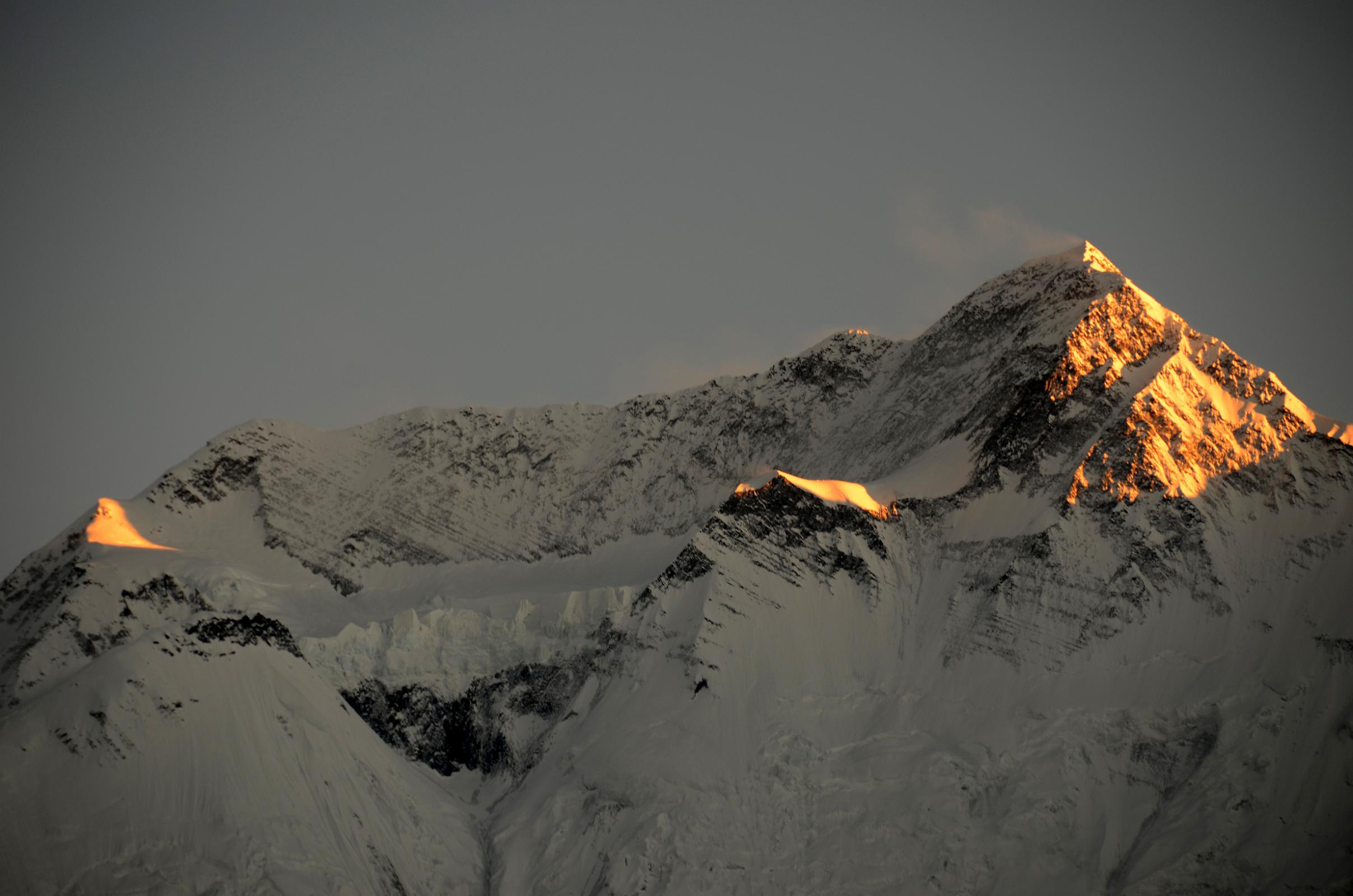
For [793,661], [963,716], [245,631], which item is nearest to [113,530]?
[245,631]

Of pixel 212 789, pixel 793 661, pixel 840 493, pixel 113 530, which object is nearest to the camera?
pixel 212 789

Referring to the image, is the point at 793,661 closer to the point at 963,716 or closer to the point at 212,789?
the point at 963,716

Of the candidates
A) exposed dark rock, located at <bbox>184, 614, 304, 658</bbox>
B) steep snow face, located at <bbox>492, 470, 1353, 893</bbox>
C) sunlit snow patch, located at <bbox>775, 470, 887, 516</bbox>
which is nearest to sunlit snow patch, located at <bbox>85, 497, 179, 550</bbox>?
exposed dark rock, located at <bbox>184, 614, 304, 658</bbox>

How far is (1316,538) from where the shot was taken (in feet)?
439

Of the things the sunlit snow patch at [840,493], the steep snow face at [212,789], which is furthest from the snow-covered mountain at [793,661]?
the sunlit snow patch at [840,493]

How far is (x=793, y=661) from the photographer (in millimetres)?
134500

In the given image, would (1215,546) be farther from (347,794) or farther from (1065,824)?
(347,794)

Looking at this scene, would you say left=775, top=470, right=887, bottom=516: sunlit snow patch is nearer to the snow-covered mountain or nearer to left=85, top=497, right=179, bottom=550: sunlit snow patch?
the snow-covered mountain

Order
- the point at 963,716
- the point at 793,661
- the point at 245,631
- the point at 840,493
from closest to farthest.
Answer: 1. the point at 963,716
2. the point at 245,631
3. the point at 793,661
4. the point at 840,493

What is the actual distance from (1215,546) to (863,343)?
56.4 meters

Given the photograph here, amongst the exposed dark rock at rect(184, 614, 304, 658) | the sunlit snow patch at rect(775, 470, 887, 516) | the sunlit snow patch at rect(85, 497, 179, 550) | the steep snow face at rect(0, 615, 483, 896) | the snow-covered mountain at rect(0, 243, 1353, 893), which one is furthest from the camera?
the sunlit snow patch at rect(85, 497, 179, 550)

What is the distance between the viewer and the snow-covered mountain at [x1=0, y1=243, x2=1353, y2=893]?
381 ft

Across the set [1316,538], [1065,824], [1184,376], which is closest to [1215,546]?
[1316,538]

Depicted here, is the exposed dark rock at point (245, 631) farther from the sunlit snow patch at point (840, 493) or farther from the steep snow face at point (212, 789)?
the sunlit snow patch at point (840, 493)
